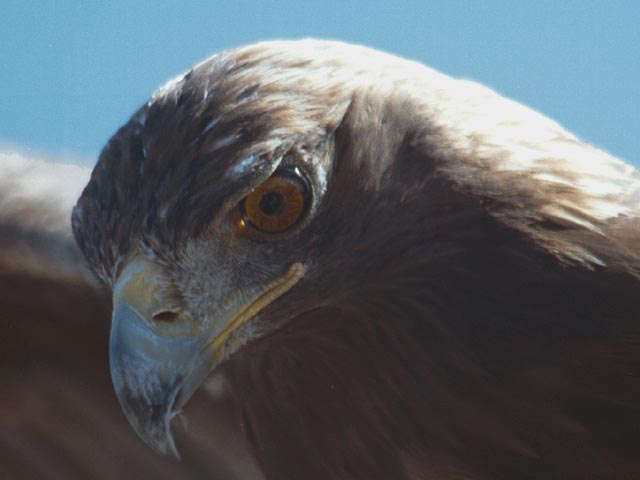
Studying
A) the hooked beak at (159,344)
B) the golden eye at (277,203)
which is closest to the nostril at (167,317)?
the hooked beak at (159,344)

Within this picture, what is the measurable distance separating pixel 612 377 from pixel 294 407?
918 mm

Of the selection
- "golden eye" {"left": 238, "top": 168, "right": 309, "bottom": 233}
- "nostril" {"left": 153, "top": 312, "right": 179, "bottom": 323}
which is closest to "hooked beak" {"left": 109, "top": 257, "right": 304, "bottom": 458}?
"nostril" {"left": 153, "top": 312, "right": 179, "bottom": 323}

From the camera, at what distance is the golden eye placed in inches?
99.4

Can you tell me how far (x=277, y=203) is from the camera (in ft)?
8.35

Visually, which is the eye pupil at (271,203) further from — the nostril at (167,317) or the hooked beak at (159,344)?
the nostril at (167,317)

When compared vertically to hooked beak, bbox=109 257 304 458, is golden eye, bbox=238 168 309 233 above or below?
above

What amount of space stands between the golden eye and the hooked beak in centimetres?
13

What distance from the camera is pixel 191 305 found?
8.47 feet

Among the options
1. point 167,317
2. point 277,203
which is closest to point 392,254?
point 277,203

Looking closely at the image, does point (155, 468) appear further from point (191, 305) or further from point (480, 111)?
point (480, 111)

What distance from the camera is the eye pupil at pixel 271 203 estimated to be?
253cm

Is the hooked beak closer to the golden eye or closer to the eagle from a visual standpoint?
the eagle

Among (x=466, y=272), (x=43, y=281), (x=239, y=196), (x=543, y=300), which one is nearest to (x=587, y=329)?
(x=543, y=300)

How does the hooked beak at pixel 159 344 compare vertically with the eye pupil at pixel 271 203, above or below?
below
